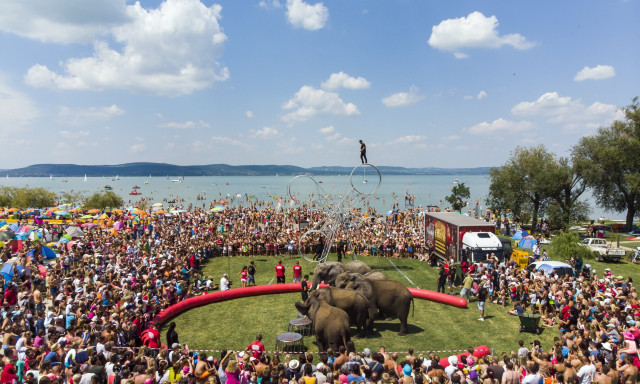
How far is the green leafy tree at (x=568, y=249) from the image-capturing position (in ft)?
76.0

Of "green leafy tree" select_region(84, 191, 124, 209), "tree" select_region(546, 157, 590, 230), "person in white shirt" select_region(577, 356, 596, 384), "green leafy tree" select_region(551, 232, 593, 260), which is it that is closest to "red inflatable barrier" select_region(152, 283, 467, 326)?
"person in white shirt" select_region(577, 356, 596, 384)

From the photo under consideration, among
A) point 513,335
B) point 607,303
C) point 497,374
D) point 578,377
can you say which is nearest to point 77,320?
point 497,374

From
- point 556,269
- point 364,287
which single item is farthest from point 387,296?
point 556,269

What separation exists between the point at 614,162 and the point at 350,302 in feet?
129

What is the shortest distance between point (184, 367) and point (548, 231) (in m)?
40.0

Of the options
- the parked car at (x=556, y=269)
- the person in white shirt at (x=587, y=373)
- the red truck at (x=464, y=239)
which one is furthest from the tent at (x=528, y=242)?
the person in white shirt at (x=587, y=373)

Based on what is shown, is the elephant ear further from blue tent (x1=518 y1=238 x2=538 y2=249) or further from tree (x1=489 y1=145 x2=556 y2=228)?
tree (x1=489 y1=145 x2=556 y2=228)

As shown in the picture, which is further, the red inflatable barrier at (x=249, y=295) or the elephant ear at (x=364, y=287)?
the red inflatable barrier at (x=249, y=295)

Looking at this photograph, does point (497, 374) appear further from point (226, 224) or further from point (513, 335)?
point (226, 224)

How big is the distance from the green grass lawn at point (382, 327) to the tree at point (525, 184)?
99.8 ft

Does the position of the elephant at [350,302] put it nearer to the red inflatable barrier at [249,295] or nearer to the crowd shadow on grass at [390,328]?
the crowd shadow on grass at [390,328]

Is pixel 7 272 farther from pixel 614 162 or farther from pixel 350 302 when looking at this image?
pixel 614 162

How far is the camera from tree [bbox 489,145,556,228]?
43.4 metres

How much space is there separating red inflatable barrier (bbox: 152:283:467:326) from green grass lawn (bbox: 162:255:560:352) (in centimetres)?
28
